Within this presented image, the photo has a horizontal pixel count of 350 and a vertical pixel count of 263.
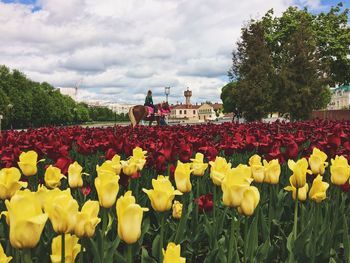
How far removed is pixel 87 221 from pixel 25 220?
1.45ft

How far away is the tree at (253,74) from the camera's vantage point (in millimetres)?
33656

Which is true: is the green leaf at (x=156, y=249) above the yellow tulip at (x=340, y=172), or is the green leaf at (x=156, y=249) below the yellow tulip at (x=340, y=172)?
below

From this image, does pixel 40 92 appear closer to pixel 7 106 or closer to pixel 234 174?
pixel 7 106

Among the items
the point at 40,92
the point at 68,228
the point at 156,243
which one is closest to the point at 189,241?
the point at 156,243

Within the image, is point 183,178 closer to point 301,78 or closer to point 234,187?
point 234,187

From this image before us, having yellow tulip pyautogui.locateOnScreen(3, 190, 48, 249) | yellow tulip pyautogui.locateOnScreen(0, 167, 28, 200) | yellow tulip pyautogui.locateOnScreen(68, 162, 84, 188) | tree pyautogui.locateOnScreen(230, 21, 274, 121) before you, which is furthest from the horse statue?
yellow tulip pyautogui.locateOnScreen(3, 190, 48, 249)

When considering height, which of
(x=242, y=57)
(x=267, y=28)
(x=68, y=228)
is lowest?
(x=68, y=228)

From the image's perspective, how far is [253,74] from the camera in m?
33.8

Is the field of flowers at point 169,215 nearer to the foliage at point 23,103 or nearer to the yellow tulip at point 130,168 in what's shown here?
the yellow tulip at point 130,168

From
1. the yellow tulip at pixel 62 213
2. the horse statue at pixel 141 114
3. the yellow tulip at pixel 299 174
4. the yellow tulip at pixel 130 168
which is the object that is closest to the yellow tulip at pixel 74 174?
the yellow tulip at pixel 130 168

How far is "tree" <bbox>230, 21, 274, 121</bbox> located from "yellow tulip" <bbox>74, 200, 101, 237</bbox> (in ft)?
104

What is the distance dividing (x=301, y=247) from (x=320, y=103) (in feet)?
108

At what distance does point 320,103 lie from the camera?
34.1 meters

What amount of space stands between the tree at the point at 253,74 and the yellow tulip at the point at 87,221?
104ft
